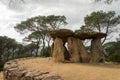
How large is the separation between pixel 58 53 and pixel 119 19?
55.9 ft

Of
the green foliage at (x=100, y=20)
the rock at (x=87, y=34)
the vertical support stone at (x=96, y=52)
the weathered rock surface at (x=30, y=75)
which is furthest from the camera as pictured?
the green foliage at (x=100, y=20)

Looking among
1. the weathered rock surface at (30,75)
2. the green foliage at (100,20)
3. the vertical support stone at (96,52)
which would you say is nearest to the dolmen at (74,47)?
the vertical support stone at (96,52)

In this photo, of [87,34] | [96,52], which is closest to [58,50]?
[87,34]

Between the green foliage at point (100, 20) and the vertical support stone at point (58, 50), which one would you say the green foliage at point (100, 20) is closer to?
the green foliage at point (100, 20)

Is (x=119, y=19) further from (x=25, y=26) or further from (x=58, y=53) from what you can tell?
(x=58, y=53)

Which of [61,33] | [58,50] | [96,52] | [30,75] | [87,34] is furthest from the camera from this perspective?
[96,52]

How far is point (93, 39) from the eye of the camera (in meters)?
21.1

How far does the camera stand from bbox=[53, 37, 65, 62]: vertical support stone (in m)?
19.4

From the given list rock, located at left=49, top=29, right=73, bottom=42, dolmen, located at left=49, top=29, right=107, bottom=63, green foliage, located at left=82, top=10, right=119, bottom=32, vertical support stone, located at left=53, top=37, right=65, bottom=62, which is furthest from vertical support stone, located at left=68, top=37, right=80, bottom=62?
green foliage, located at left=82, top=10, right=119, bottom=32

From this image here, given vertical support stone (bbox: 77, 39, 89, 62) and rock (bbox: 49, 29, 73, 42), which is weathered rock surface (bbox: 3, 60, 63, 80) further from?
vertical support stone (bbox: 77, 39, 89, 62)

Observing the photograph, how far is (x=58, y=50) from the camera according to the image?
19.8 m

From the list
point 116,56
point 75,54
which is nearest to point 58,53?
point 75,54

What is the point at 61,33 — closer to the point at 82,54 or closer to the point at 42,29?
the point at 82,54

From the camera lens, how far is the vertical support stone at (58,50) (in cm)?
1938
